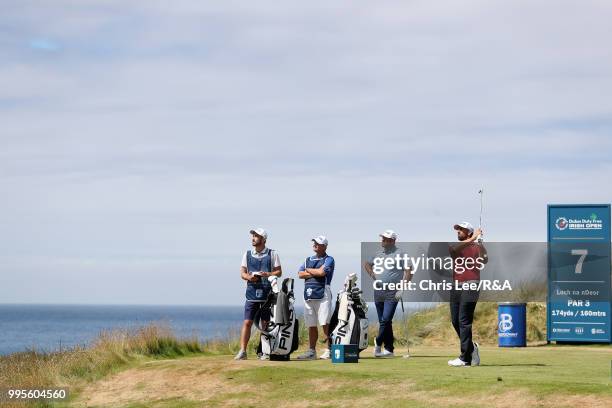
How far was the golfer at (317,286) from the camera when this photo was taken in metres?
20.4

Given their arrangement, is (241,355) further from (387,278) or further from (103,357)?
(103,357)

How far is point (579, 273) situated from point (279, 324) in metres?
9.68

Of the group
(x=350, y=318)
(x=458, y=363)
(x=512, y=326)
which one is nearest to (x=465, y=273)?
(x=458, y=363)

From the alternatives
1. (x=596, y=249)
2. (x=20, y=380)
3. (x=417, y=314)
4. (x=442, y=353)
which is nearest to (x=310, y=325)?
(x=442, y=353)

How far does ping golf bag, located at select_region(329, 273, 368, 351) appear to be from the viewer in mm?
20922

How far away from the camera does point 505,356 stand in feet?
72.2

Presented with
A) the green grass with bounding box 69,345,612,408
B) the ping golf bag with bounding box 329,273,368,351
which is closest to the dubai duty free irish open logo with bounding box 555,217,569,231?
the green grass with bounding box 69,345,612,408

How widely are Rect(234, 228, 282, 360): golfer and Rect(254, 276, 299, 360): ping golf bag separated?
0.09 metres

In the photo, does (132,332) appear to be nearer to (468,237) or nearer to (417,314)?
(468,237)

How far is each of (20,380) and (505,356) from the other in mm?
10035

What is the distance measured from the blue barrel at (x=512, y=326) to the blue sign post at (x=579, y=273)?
1.35 m

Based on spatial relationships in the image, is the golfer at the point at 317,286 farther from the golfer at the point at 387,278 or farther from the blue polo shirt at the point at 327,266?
the golfer at the point at 387,278

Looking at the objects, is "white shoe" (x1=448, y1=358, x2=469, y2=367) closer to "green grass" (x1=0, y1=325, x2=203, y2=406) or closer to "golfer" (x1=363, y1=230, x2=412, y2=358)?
"golfer" (x1=363, y1=230, x2=412, y2=358)

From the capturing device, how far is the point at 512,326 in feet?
85.3
